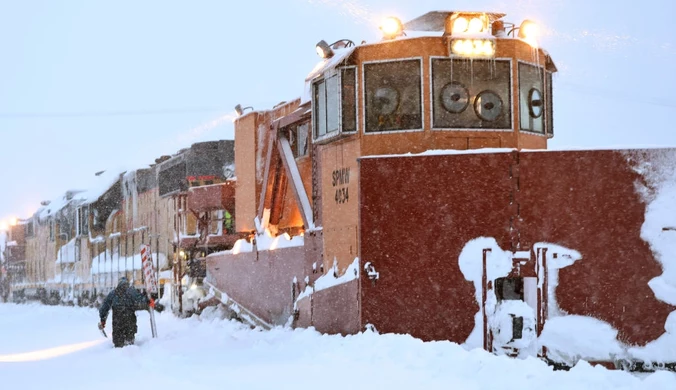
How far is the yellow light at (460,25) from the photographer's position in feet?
36.1

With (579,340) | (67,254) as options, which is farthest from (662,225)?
(67,254)

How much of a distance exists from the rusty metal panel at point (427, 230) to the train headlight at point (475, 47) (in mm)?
1578

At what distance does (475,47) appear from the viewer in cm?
1095

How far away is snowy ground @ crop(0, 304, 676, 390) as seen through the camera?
25.2ft

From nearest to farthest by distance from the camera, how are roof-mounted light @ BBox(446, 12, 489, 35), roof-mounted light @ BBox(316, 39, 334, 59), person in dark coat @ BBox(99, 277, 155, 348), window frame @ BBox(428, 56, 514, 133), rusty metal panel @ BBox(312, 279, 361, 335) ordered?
rusty metal panel @ BBox(312, 279, 361, 335) < window frame @ BBox(428, 56, 514, 133) < roof-mounted light @ BBox(446, 12, 489, 35) < roof-mounted light @ BBox(316, 39, 334, 59) < person in dark coat @ BBox(99, 277, 155, 348)

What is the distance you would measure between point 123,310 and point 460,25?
688 cm

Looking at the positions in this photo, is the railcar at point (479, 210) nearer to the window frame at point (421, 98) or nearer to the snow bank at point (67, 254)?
the window frame at point (421, 98)

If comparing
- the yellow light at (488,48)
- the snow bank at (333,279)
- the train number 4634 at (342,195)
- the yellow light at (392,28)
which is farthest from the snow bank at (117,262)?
the yellow light at (488,48)

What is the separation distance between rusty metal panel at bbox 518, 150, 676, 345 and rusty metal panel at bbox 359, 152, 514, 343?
403 millimetres

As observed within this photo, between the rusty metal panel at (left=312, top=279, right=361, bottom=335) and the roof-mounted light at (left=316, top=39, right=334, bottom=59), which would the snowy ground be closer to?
the rusty metal panel at (left=312, top=279, right=361, bottom=335)

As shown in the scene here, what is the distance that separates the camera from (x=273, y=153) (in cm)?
1502

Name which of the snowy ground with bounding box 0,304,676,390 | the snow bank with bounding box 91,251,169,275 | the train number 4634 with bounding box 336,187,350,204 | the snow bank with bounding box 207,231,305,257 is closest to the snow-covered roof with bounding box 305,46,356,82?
the train number 4634 with bounding box 336,187,350,204

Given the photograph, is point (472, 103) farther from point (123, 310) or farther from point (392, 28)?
point (123, 310)

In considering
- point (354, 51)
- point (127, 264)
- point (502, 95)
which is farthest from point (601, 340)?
point (127, 264)
